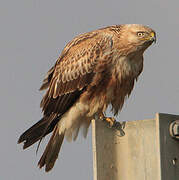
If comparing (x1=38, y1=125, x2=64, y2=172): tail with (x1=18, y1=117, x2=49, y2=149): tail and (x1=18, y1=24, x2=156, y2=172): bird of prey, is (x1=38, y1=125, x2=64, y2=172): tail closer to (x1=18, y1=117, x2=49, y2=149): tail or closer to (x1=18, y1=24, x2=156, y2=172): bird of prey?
(x1=18, y1=24, x2=156, y2=172): bird of prey

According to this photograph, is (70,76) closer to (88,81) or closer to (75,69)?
(75,69)

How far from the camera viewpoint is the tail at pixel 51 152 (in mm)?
9312

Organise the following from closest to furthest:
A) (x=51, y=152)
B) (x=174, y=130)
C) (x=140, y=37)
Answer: (x=174, y=130)
(x=140, y=37)
(x=51, y=152)

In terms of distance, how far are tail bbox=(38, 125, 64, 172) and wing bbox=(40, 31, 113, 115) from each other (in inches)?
21.0

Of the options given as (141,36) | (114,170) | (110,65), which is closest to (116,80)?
(110,65)

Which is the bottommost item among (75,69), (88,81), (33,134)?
(33,134)

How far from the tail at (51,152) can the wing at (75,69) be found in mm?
533

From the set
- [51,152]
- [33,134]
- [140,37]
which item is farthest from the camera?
[51,152]

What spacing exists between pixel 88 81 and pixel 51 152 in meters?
1.75

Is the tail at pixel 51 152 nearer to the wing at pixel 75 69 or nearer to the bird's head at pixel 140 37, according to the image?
the wing at pixel 75 69

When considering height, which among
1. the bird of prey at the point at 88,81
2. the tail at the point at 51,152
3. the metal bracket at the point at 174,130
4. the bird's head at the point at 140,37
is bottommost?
the metal bracket at the point at 174,130

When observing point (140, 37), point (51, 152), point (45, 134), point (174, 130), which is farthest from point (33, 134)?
point (174, 130)

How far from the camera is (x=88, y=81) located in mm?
8469

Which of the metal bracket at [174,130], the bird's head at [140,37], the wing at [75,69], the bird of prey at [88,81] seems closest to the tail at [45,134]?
the bird of prey at [88,81]
